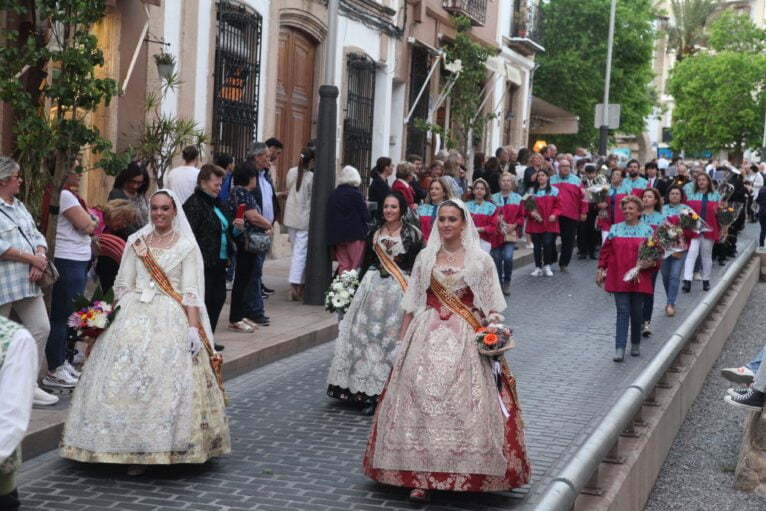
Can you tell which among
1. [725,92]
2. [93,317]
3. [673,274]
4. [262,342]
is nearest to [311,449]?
[93,317]

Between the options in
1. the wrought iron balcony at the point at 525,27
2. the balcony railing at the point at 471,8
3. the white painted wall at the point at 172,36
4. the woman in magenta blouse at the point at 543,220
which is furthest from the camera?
the wrought iron balcony at the point at 525,27

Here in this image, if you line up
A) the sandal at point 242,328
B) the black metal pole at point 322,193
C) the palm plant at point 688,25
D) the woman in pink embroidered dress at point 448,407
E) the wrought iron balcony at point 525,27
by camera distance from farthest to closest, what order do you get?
the palm plant at point 688,25, the wrought iron balcony at point 525,27, the black metal pole at point 322,193, the sandal at point 242,328, the woman in pink embroidered dress at point 448,407

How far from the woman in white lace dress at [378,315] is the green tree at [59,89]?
6.82 ft

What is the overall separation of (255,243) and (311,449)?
398 cm

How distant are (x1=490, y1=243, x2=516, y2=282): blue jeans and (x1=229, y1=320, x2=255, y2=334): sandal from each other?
17.0 ft

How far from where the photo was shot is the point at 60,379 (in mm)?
9047

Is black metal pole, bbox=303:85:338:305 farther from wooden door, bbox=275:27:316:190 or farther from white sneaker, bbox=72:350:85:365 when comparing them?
wooden door, bbox=275:27:316:190

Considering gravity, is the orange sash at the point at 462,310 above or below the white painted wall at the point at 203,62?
below

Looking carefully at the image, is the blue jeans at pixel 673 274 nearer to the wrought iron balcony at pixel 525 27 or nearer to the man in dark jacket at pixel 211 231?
the man in dark jacket at pixel 211 231

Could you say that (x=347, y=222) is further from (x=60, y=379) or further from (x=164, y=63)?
(x=60, y=379)

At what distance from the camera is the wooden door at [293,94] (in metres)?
19.9

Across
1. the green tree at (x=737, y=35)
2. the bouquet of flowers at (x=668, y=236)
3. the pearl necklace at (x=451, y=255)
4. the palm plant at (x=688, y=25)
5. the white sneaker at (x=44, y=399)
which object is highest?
the palm plant at (x=688, y=25)

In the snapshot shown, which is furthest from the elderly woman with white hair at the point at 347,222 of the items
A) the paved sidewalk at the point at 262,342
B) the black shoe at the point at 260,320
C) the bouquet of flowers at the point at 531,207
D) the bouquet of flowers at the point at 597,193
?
the bouquet of flowers at the point at 597,193

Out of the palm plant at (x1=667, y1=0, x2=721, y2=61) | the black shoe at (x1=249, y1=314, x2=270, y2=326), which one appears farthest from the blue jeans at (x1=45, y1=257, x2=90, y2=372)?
the palm plant at (x1=667, y1=0, x2=721, y2=61)
